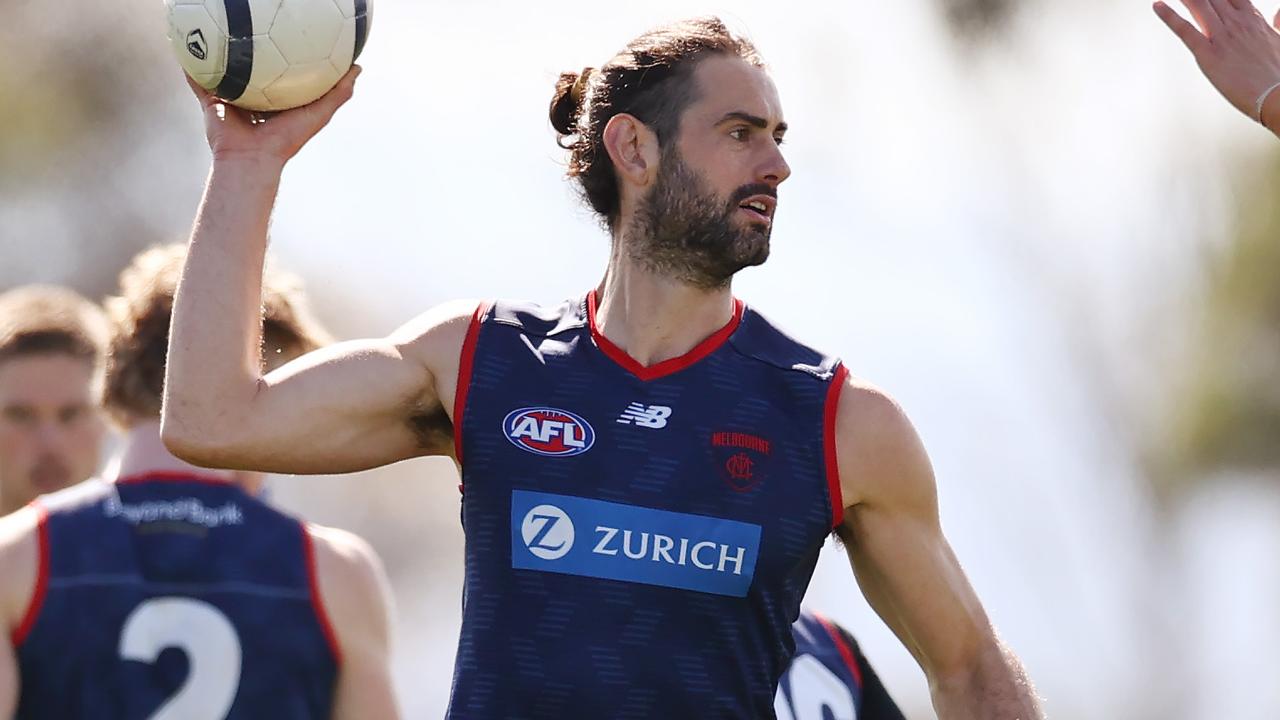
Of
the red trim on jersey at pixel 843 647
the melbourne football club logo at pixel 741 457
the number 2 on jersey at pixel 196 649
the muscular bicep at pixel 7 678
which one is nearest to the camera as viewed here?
the melbourne football club logo at pixel 741 457

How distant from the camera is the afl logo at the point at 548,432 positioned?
533 centimetres

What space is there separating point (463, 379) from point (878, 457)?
1.08m

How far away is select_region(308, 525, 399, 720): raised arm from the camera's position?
6410mm

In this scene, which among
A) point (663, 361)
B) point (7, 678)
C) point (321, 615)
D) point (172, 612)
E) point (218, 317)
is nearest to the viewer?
point (218, 317)

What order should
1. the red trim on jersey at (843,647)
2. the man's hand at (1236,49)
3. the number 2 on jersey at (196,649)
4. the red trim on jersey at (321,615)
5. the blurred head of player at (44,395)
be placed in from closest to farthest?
Result: the man's hand at (1236,49) < the number 2 on jersey at (196,649) < the red trim on jersey at (321,615) < the red trim on jersey at (843,647) < the blurred head of player at (44,395)

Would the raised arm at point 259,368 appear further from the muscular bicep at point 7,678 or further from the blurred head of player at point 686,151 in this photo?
the muscular bicep at point 7,678

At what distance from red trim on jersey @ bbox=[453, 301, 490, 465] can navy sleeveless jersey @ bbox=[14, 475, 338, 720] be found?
1135 millimetres

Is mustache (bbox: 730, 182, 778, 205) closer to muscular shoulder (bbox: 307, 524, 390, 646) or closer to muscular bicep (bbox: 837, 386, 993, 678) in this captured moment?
muscular bicep (bbox: 837, 386, 993, 678)

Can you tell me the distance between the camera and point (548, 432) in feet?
17.6

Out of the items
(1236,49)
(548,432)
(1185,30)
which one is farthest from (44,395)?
(1236,49)

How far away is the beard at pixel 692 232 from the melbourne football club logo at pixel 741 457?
19.2 inches

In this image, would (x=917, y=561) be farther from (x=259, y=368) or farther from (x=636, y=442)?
(x=259, y=368)

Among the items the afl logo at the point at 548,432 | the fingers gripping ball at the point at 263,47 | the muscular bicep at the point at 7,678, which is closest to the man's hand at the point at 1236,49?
the afl logo at the point at 548,432

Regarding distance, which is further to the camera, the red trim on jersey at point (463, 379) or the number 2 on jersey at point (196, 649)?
the number 2 on jersey at point (196, 649)
